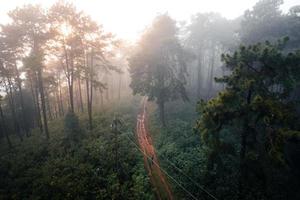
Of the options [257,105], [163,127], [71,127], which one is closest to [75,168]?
[71,127]

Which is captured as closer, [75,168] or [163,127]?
[75,168]

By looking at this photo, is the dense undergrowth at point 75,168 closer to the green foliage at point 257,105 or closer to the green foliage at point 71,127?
the green foliage at point 71,127

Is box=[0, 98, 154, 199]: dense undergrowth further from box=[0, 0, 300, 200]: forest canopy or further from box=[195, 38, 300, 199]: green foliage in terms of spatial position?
box=[195, 38, 300, 199]: green foliage

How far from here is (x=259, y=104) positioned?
10289 mm

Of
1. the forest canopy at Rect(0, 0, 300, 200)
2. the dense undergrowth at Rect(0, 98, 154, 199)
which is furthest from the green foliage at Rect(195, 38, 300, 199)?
the dense undergrowth at Rect(0, 98, 154, 199)

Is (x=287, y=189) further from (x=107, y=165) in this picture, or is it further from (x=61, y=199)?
(x=61, y=199)

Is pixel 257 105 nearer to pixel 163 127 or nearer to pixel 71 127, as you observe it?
pixel 163 127

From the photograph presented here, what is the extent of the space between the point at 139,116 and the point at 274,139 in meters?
21.1

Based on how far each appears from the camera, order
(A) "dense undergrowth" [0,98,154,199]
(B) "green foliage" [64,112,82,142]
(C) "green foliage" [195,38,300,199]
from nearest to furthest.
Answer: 1. (C) "green foliage" [195,38,300,199]
2. (A) "dense undergrowth" [0,98,154,199]
3. (B) "green foliage" [64,112,82,142]

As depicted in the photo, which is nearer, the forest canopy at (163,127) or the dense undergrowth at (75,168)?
the forest canopy at (163,127)

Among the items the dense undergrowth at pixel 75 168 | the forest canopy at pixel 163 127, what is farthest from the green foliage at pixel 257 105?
the dense undergrowth at pixel 75 168

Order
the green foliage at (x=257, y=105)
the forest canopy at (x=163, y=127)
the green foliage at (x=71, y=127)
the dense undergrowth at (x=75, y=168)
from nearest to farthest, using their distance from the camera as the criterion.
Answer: the green foliage at (x=257, y=105), the forest canopy at (x=163, y=127), the dense undergrowth at (x=75, y=168), the green foliage at (x=71, y=127)

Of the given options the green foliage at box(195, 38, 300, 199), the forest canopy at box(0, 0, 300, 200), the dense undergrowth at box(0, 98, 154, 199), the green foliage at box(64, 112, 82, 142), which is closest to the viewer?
the green foliage at box(195, 38, 300, 199)

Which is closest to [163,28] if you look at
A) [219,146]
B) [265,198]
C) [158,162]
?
[158,162]
